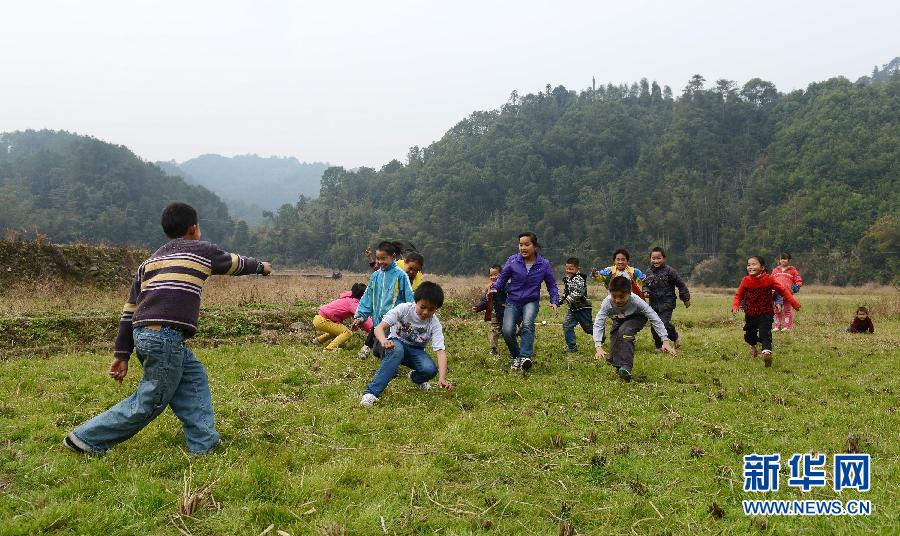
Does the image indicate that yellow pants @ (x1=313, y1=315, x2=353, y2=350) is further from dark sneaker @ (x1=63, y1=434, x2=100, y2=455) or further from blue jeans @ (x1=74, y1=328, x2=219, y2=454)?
dark sneaker @ (x1=63, y1=434, x2=100, y2=455)

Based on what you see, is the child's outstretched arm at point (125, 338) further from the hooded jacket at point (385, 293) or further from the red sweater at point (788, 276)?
the red sweater at point (788, 276)

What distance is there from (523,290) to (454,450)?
4678mm

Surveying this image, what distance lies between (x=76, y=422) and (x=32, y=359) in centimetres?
487

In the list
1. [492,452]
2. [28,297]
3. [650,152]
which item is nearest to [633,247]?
[650,152]

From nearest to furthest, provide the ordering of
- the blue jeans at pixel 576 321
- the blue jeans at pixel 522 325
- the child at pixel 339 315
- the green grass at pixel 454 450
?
the green grass at pixel 454 450
the blue jeans at pixel 522 325
the child at pixel 339 315
the blue jeans at pixel 576 321

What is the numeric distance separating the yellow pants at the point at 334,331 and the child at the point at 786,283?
429 inches

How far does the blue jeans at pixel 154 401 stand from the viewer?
483cm

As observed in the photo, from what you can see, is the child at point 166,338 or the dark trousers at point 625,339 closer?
the child at point 166,338

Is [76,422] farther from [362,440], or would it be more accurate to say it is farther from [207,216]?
[207,216]

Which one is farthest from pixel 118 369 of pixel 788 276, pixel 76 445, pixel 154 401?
pixel 788 276

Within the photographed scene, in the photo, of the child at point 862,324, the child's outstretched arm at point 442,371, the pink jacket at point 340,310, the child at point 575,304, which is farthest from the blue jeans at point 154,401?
the child at point 862,324

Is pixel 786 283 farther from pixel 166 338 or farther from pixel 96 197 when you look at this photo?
pixel 96 197

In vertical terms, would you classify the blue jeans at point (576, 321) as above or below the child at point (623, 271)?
below

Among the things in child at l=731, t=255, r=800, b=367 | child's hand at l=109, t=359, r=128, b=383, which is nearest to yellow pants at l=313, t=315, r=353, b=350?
child's hand at l=109, t=359, r=128, b=383
